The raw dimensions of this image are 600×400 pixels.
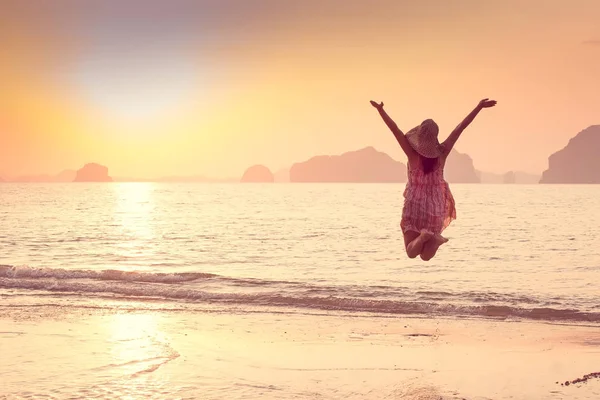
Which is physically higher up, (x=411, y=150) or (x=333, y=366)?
(x=411, y=150)

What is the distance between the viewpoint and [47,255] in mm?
34906

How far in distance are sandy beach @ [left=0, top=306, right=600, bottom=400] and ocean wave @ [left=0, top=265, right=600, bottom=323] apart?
6.05 feet

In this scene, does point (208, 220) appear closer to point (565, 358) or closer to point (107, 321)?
point (107, 321)

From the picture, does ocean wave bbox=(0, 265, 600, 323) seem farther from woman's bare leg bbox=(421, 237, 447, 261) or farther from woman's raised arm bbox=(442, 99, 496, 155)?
woman's raised arm bbox=(442, 99, 496, 155)

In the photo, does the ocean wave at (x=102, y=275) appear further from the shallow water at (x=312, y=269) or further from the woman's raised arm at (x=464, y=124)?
the woman's raised arm at (x=464, y=124)

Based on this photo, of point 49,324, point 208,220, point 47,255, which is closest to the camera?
point 49,324

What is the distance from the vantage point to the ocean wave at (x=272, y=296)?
771 inches

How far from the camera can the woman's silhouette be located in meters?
9.59

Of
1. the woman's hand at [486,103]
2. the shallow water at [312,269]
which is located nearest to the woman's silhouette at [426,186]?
the woman's hand at [486,103]

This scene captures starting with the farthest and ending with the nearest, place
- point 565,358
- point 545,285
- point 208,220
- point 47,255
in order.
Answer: point 208,220 → point 47,255 → point 545,285 → point 565,358

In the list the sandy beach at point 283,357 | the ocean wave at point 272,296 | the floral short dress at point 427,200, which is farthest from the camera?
the ocean wave at point 272,296

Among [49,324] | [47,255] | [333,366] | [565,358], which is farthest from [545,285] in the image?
[47,255]

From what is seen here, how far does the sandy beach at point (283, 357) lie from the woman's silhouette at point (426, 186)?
236 centimetres

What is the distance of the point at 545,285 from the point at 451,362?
47.8ft
